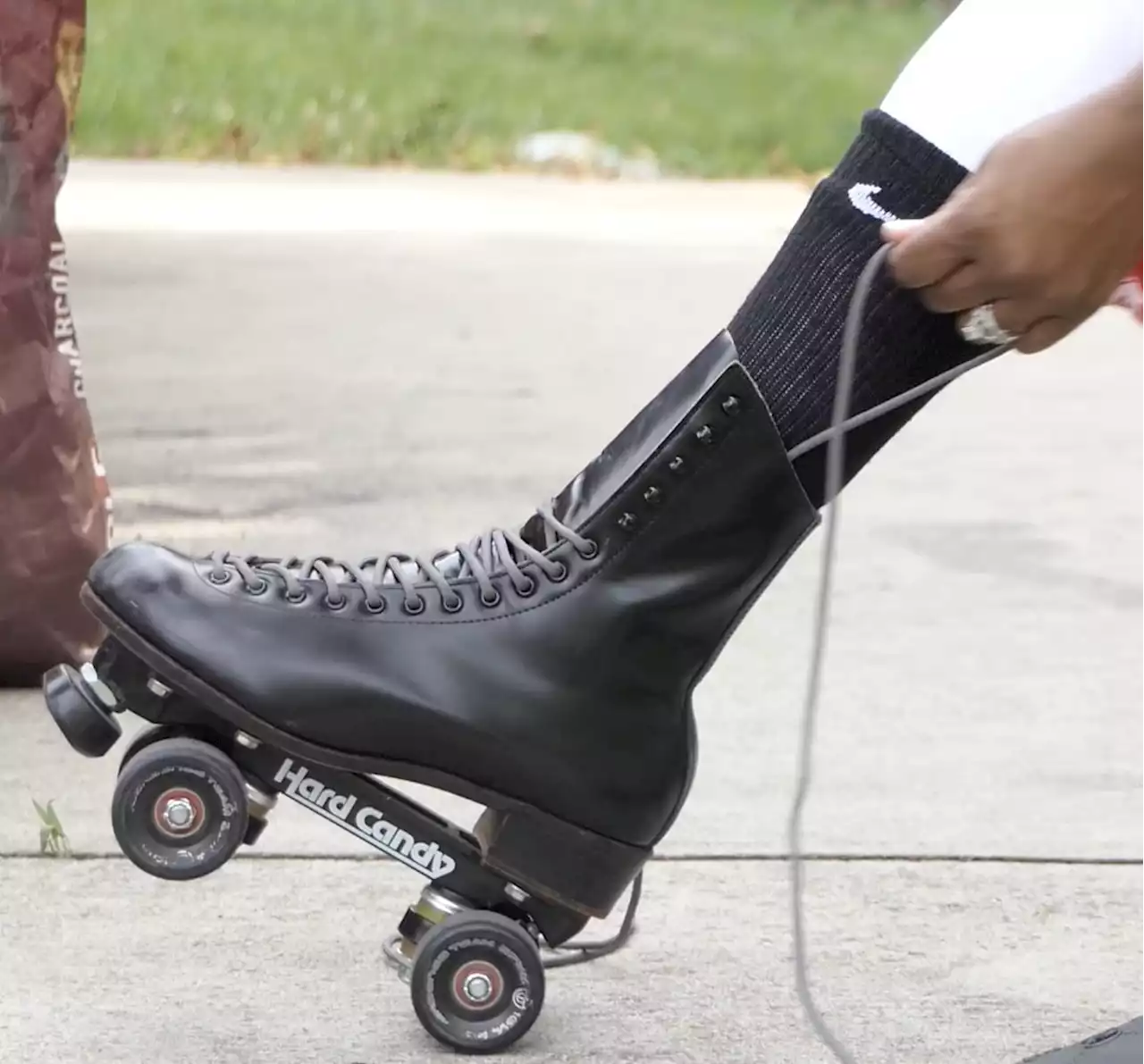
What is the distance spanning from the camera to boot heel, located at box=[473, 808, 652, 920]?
1.34 meters

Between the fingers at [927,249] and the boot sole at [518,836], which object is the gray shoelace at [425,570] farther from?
the fingers at [927,249]

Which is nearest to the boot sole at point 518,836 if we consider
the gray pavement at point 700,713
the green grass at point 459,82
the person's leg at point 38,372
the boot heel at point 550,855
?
the boot heel at point 550,855

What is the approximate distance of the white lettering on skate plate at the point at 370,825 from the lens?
1361mm

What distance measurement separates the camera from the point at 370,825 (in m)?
1.38

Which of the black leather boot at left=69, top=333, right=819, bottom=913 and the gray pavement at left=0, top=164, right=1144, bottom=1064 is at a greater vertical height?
the black leather boot at left=69, top=333, right=819, bottom=913

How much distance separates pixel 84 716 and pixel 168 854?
118 mm

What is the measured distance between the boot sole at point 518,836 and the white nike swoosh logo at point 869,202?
49 cm

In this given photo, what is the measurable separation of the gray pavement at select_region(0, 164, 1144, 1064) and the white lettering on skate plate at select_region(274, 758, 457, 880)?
5.6 inches

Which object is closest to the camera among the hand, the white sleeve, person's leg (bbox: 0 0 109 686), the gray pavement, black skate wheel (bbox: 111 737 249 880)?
the hand

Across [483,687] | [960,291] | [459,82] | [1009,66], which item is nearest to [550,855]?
[483,687]

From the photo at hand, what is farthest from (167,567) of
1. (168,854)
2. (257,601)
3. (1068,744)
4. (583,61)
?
(583,61)

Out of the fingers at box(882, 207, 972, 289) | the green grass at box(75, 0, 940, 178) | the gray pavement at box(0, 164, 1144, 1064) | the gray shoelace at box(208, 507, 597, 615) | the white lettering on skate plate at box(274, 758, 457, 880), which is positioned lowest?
the green grass at box(75, 0, 940, 178)

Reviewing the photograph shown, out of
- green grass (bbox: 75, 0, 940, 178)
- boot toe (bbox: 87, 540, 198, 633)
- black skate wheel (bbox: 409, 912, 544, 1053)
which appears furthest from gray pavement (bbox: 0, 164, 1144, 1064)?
green grass (bbox: 75, 0, 940, 178)

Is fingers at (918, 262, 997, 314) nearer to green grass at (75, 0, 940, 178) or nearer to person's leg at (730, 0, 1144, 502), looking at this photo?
person's leg at (730, 0, 1144, 502)
